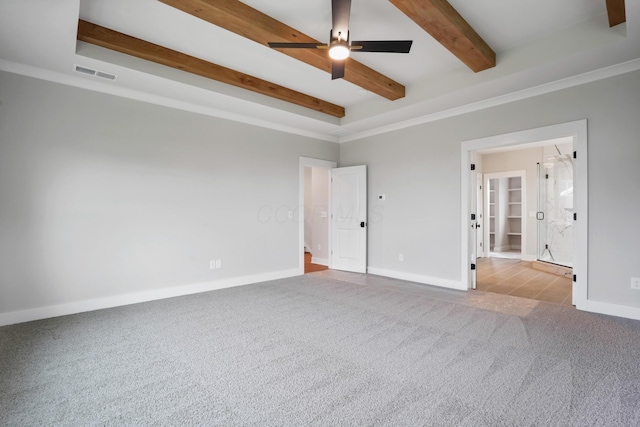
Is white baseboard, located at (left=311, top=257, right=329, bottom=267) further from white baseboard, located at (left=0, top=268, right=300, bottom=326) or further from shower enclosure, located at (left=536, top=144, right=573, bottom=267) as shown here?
shower enclosure, located at (left=536, top=144, right=573, bottom=267)

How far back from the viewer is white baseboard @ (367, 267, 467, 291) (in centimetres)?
468

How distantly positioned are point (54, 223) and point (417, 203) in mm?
4981

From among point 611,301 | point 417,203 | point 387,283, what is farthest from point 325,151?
point 611,301

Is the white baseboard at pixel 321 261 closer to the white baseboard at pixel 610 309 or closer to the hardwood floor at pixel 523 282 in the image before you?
the hardwood floor at pixel 523 282

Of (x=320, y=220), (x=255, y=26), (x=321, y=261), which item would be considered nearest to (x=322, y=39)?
(x=255, y=26)

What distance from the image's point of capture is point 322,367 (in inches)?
91.3

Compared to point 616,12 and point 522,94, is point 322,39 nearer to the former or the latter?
point 616,12

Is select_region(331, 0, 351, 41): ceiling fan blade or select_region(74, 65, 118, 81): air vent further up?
select_region(74, 65, 118, 81): air vent

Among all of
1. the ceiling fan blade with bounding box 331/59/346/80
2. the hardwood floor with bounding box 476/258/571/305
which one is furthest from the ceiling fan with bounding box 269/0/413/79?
Result: the hardwood floor with bounding box 476/258/571/305

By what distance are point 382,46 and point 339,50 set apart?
0.39 meters

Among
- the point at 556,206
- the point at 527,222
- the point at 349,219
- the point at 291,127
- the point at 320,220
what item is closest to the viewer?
the point at 291,127

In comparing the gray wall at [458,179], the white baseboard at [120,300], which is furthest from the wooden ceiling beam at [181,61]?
the white baseboard at [120,300]

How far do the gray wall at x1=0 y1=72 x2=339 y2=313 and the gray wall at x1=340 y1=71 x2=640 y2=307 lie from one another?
210 cm

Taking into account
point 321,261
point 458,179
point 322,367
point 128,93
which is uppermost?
point 128,93
